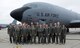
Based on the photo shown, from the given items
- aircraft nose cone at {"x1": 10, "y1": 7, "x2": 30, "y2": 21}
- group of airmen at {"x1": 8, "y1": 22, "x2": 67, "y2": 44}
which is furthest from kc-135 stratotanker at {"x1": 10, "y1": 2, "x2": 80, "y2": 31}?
group of airmen at {"x1": 8, "y1": 22, "x2": 67, "y2": 44}

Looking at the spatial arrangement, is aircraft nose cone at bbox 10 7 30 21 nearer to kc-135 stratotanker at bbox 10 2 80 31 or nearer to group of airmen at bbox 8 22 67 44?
kc-135 stratotanker at bbox 10 2 80 31

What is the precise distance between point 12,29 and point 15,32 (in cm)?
43

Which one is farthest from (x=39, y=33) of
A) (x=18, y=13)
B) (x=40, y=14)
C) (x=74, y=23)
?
(x=74, y=23)

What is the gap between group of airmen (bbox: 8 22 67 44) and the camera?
20.0 m

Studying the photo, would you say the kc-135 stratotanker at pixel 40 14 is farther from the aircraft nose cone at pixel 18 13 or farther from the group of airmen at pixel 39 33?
the group of airmen at pixel 39 33

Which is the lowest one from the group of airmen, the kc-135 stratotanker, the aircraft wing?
the aircraft wing

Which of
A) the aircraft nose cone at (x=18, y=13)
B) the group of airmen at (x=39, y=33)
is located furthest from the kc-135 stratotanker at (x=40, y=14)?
the group of airmen at (x=39, y=33)

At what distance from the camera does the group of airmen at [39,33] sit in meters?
20.0

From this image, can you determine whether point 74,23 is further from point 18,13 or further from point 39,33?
point 39,33

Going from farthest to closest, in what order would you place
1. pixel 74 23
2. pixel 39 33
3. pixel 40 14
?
pixel 74 23
pixel 40 14
pixel 39 33

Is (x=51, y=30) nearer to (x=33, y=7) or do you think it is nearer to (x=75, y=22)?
(x=33, y=7)

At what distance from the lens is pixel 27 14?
33.7 metres

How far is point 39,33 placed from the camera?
20.2m

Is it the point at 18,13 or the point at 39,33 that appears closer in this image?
the point at 39,33
